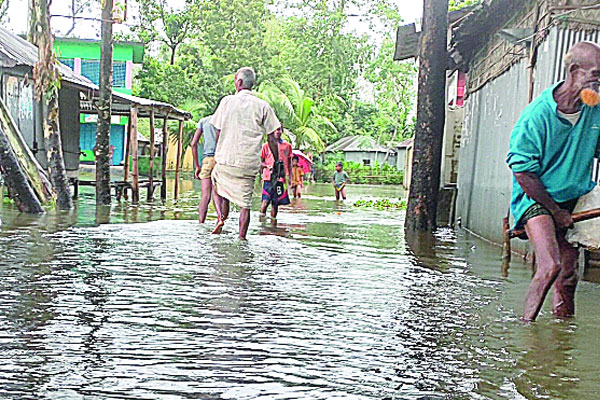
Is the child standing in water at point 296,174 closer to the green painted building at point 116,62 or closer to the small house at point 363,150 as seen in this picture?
the green painted building at point 116,62

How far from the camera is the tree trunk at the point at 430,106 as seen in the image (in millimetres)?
12586

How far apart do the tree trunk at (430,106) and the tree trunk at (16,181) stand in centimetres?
602

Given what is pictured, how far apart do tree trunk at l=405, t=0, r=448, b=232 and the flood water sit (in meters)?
3.44

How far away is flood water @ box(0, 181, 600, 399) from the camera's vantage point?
3.68m

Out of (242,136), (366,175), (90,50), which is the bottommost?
(366,175)

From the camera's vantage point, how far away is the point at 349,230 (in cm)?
1293

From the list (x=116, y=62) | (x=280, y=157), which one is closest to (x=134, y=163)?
(x=280, y=157)

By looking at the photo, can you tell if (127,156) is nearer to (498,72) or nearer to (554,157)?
(498,72)

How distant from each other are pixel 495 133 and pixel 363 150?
163 feet

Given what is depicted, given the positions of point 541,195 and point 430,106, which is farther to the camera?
point 430,106

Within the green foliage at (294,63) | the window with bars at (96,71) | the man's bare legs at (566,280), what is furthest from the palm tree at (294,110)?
the man's bare legs at (566,280)

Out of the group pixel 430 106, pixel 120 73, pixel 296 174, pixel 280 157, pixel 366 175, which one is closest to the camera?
pixel 430 106

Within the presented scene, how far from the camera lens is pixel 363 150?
6159 centimetres

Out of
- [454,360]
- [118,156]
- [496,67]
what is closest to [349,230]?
[496,67]
